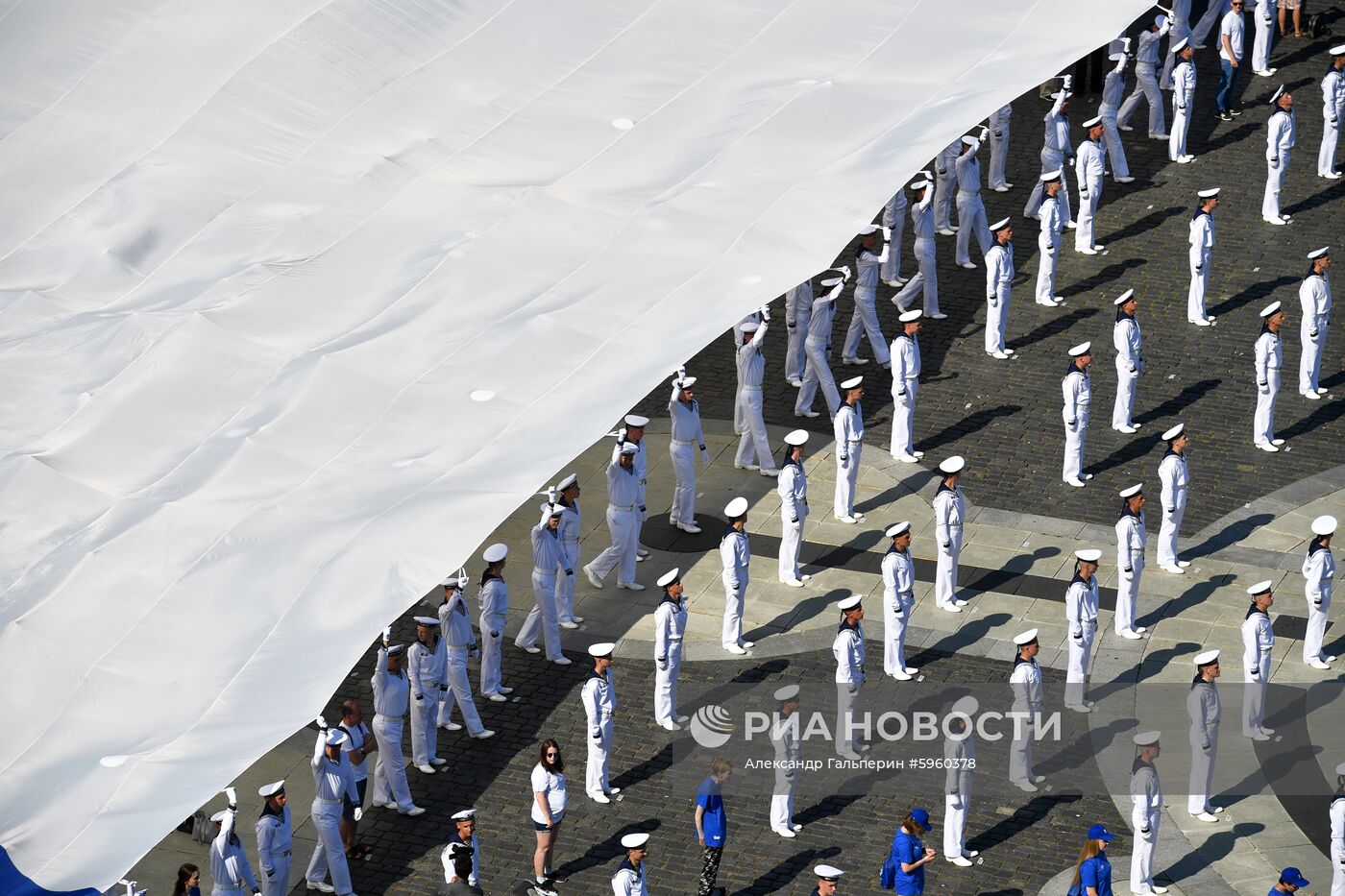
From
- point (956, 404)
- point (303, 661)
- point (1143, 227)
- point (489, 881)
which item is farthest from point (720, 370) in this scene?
point (303, 661)

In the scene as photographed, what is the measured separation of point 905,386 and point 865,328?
2.80 metres

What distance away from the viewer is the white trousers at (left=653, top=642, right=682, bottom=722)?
22.6 metres

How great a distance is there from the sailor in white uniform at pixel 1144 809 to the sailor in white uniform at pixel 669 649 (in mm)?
5090

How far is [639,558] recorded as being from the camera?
26.1m

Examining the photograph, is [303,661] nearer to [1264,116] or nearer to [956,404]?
[956,404]

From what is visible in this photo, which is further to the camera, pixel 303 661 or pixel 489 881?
pixel 489 881

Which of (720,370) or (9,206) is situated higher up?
(9,206)

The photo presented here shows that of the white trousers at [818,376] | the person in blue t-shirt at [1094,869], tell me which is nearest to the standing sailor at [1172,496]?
the white trousers at [818,376]

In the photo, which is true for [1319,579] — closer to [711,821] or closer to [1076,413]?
[1076,413]

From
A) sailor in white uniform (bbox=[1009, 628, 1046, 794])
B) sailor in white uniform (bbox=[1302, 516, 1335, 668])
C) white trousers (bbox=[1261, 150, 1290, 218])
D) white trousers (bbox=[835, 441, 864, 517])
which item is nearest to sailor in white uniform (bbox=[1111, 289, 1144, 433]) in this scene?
white trousers (bbox=[835, 441, 864, 517])

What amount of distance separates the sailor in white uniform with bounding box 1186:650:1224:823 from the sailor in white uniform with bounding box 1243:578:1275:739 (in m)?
1.19

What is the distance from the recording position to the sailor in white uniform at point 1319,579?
23031 mm

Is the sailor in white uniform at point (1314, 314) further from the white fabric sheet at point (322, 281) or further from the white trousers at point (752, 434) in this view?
the white fabric sheet at point (322, 281)

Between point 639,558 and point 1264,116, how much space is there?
53.1ft
